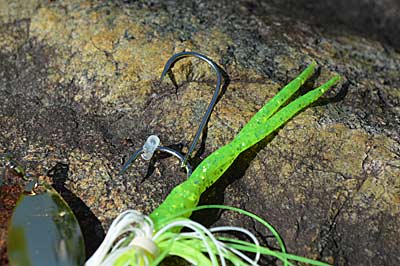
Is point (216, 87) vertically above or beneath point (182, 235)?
above

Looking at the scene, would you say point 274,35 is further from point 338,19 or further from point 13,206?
point 13,206

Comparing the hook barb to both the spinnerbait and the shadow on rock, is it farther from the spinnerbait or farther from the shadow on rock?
the shadow on rock

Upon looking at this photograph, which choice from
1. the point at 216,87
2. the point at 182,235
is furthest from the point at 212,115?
the point at 182,235

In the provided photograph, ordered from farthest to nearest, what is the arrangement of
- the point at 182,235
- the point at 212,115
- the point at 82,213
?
the point at 212,115
the point at 82,213
the point at 182,235

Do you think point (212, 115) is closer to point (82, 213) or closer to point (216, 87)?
point (216, 87)

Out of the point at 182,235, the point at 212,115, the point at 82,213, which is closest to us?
the point at 182,235

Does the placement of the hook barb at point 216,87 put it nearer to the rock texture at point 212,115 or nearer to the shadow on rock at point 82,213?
the rock texture at point 212,115

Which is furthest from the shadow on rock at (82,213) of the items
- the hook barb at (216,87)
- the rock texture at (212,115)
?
the hook barb at (216,87)

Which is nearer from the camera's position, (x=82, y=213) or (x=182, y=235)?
(x=182, y=235)
